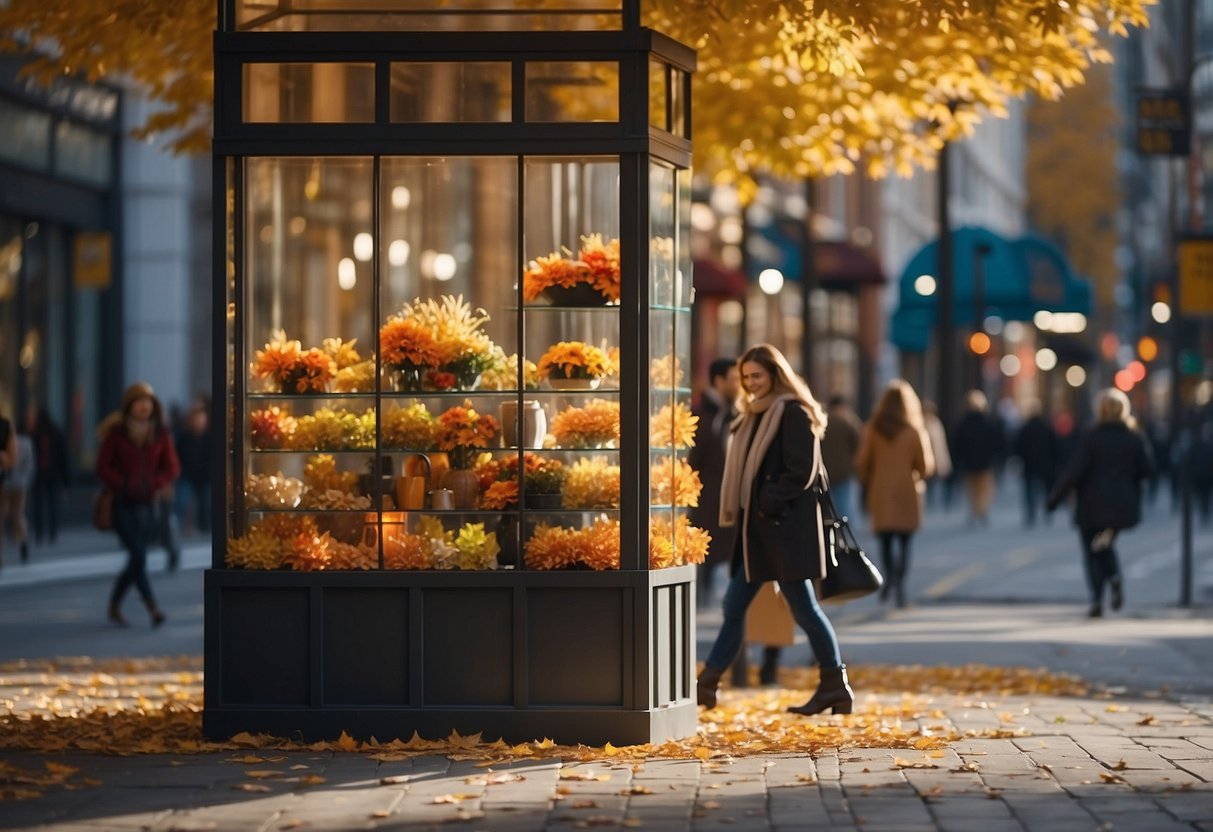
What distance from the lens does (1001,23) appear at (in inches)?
497

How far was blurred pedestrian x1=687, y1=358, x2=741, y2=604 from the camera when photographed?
542 inches

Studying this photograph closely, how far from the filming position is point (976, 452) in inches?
1268

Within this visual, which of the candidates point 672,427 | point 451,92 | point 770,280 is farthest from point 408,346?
point 770,280

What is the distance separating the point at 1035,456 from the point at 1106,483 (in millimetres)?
16598

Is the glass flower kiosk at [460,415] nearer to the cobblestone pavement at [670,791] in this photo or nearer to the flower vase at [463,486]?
the flower vase at [463,486]

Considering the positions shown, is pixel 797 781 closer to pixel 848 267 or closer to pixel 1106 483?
pixel 1106 483

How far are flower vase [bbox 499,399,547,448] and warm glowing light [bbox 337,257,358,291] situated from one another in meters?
24.1

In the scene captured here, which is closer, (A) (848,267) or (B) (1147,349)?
(A) (848,267)

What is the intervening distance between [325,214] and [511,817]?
27.0 metres

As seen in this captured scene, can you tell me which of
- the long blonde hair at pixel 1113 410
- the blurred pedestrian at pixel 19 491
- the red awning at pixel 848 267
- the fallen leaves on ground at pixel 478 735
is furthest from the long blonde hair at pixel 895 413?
the red awning at pixel 848 267

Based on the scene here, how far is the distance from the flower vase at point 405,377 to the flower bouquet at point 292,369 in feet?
0.94

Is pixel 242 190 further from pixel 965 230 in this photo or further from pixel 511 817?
pixel 965 230

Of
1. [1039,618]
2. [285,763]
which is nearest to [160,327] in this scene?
[1039,618]

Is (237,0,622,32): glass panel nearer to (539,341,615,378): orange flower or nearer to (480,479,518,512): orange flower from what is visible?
(539,341,615,378): orange flower
